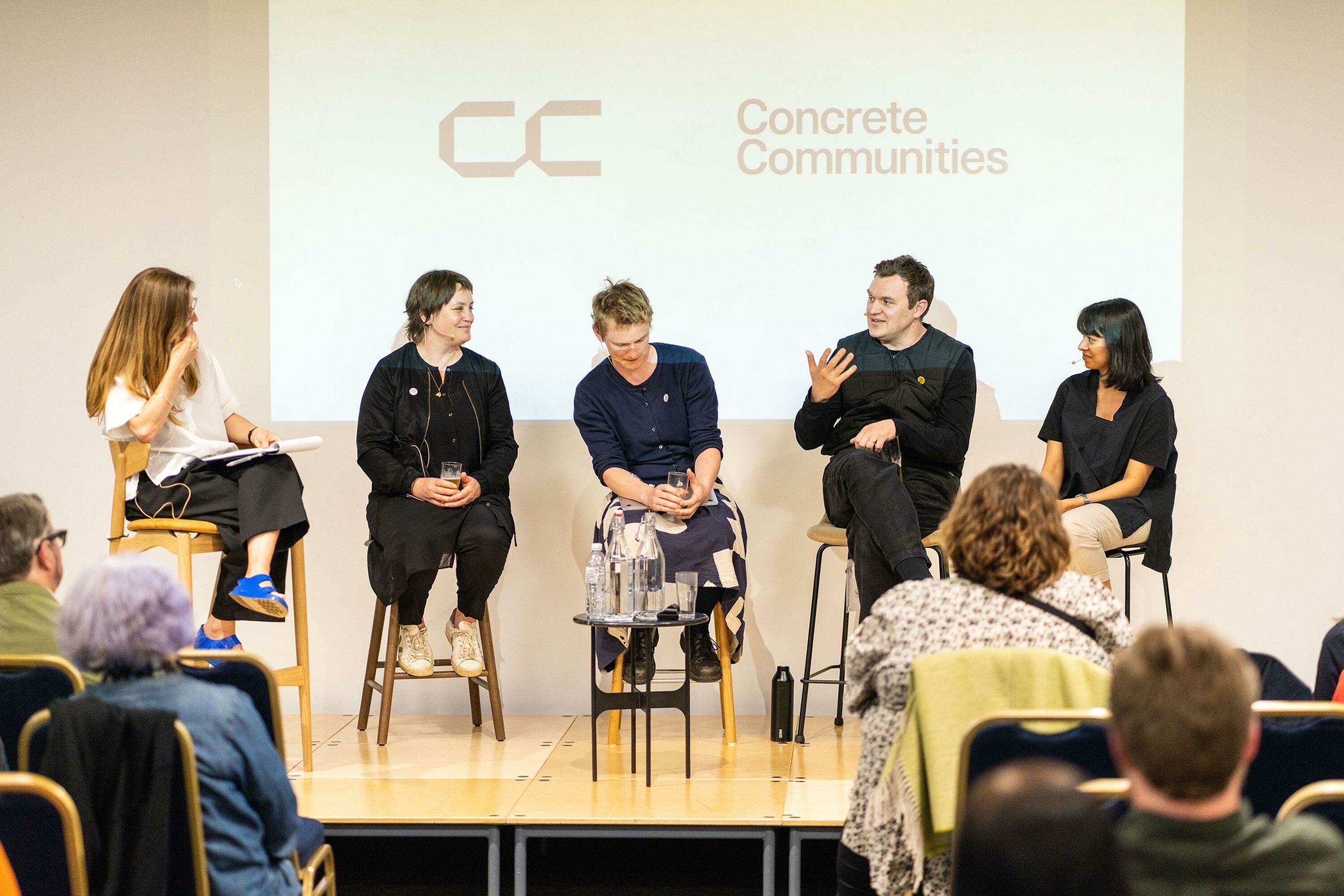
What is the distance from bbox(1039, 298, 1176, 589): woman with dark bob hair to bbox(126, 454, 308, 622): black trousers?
2395mm

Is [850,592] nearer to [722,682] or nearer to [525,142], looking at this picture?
[722,682]

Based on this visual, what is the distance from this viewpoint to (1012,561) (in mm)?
1969

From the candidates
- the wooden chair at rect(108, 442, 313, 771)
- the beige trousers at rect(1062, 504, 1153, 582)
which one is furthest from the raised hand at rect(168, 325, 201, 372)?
the beige trousers at rect(1062, 504, 1153, 582)

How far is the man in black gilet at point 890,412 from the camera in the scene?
12.6 ft

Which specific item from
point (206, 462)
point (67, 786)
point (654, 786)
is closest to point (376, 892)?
point (654, 786)

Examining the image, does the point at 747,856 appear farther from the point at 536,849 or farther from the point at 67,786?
the point at 67,786

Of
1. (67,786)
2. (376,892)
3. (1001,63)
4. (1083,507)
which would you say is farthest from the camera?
(1001,63)

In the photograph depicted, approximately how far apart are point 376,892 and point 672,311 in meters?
2.20

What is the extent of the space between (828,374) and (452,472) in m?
1.26

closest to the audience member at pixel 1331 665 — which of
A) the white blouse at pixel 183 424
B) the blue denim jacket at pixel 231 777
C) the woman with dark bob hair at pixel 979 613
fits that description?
the woman with dark bob hair at pixel 979 613

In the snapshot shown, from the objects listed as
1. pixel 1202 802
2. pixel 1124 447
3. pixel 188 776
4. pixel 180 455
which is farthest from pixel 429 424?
pixel 1202 802

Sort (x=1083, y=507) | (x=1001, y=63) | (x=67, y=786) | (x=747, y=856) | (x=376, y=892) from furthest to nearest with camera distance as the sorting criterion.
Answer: (x=1001, y=63), (x=1083, y=507), (x=747, y=856), (x=376, y=892), (x=67, y=786)

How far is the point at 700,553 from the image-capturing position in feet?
12.2

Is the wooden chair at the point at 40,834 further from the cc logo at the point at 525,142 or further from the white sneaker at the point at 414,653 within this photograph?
the cc logo at the point at 525,142
